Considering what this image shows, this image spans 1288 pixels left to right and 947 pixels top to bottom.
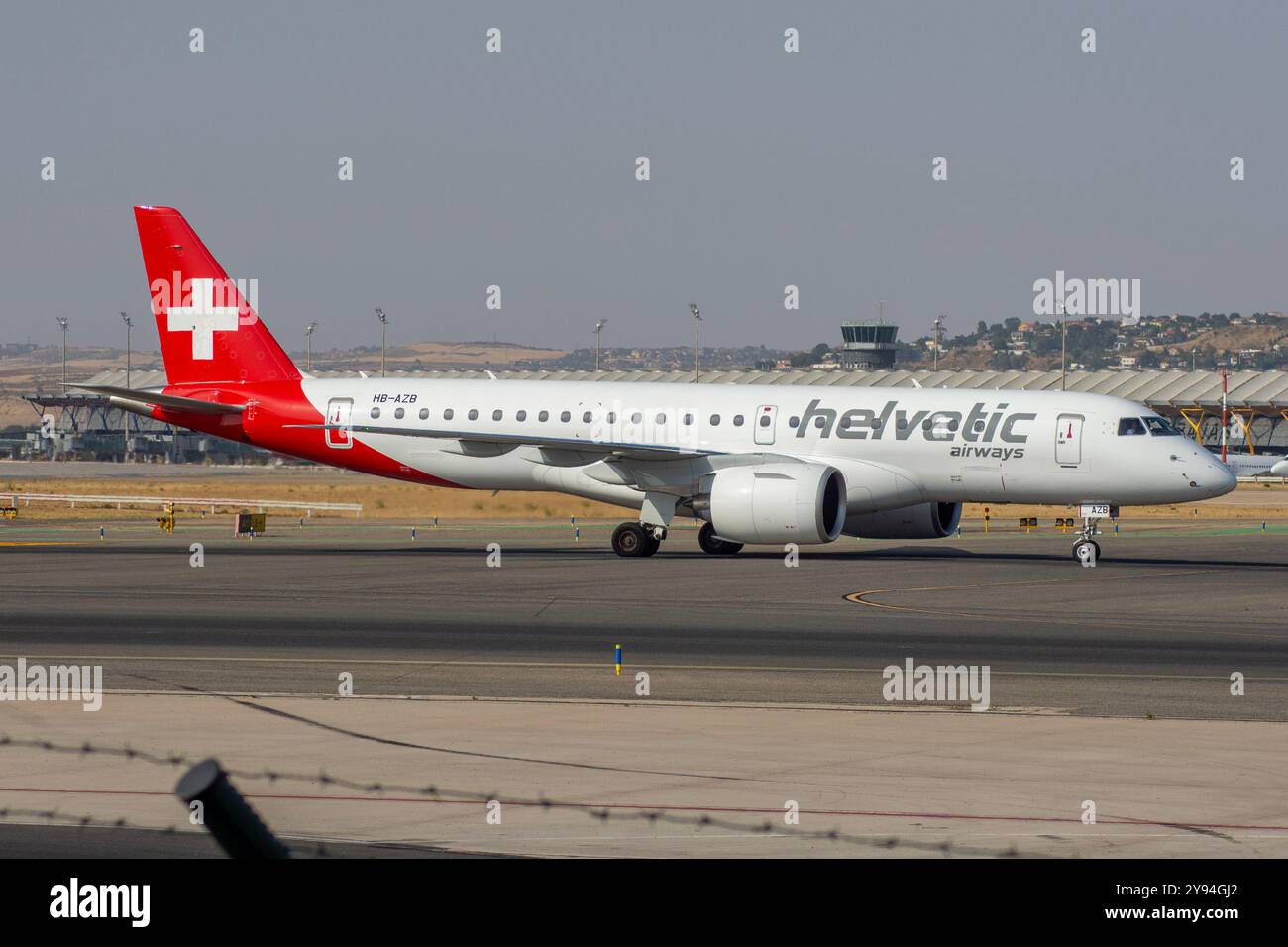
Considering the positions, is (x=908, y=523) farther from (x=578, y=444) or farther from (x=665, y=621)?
(x=665, y=621)

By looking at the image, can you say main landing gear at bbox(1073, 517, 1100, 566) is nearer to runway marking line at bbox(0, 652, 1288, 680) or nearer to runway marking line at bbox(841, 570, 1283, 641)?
runway marking line at bbox(841, 570, 1283, 641)

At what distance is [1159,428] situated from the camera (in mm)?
39250

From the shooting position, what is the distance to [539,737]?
15969mm

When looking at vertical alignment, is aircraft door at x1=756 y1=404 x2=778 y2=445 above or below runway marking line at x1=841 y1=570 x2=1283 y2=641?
above

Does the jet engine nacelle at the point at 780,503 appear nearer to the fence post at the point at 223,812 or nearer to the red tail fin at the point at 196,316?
the red tail fin at the point at 196,316

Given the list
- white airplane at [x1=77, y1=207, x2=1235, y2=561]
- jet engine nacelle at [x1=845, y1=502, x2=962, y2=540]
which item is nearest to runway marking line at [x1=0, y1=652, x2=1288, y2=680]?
white airplane at [x1=77, y1=207, x2=1235, y2=561]

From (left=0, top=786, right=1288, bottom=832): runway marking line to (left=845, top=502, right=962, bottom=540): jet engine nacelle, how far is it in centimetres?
2906

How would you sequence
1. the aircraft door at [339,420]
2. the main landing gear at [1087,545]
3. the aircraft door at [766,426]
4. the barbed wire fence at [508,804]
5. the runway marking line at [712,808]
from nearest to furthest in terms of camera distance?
the barbed wire fence at [508,804] → the runway marking line at [712,808] → the main landing gear at [1087,545] → the aircraft door at [766,426] → the aircraft door at [339,420]

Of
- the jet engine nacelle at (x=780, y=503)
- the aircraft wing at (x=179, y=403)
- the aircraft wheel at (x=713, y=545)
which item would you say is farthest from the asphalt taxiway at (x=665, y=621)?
the aircraft wing at (x=179, y=403)

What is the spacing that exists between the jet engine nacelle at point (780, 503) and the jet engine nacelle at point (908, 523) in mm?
3308

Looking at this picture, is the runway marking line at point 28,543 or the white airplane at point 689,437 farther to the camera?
the runway marking line at point 28,543

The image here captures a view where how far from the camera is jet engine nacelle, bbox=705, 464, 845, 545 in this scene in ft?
123

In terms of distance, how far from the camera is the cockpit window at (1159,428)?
39.2m

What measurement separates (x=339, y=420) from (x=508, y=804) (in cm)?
3187
